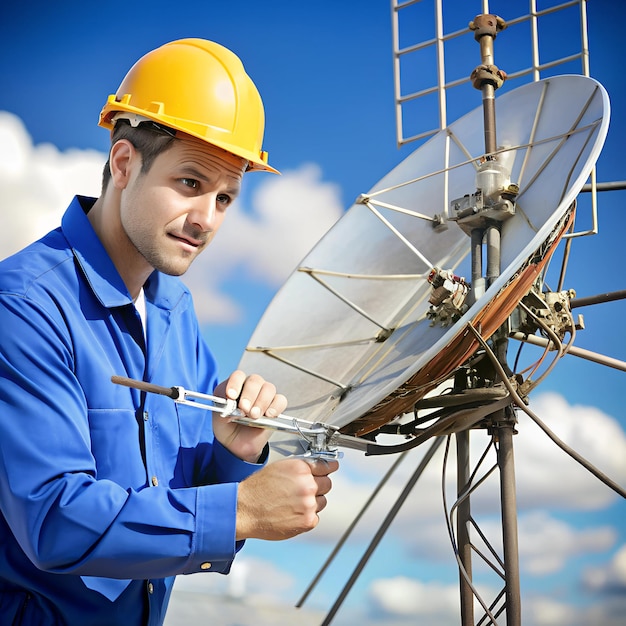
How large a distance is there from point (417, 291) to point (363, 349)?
0.69m

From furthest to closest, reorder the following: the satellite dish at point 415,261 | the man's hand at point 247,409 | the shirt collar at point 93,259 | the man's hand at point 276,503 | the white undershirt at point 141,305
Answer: the satellite dish at point 415,261
the white undershirt at point 141,305
the shirt collar at point 93,259
the man's hand at point 247,409
the man's hand at point 276,503

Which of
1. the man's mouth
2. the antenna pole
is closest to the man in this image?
the man's mouth

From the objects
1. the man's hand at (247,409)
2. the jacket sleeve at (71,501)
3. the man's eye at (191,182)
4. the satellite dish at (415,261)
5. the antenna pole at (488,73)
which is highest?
the antenna pole at (488,73)

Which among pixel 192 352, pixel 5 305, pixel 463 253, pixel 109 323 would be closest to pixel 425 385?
pixel 463 253

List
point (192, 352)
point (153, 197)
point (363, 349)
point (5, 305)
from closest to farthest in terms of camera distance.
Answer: point (5, 305) < point (153, 197) < point (192, 352) < point (363, 349)

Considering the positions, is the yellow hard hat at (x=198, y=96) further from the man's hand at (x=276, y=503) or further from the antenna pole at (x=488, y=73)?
the antenna pole at (x=488, y=73)

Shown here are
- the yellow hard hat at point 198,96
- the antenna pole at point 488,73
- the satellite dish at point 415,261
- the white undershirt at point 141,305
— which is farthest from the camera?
the antenna pole at point 488,73

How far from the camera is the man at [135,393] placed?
2.61 meters

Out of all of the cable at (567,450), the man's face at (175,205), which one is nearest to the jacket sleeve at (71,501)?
the man's face at (175,205)

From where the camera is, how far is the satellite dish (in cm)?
630

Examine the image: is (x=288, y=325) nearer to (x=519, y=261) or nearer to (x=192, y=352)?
(x=519, y=261)

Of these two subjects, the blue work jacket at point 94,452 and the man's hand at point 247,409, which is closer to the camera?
the blue work jacket at point 94,452

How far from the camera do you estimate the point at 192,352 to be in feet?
12.3

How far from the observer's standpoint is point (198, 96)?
11.3 feet
